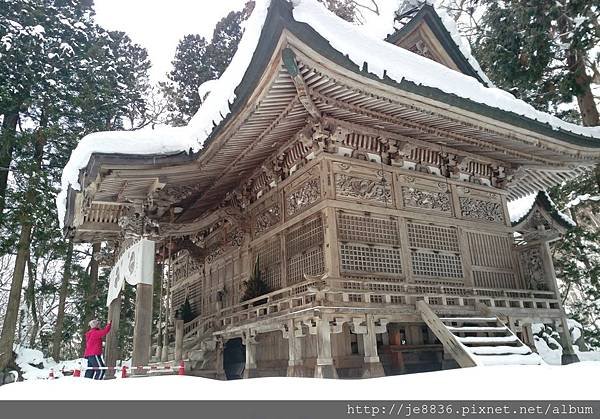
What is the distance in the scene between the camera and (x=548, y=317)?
436 inches

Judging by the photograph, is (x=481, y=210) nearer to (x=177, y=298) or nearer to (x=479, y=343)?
(x=479, y=343)

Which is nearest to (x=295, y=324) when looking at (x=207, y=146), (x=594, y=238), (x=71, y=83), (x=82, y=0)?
(x=207, y=146)

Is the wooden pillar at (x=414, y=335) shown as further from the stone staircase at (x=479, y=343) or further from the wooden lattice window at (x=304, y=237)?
the wooden lattice window at (x=304, y=237)

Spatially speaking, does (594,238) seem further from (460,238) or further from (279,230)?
(279,230)

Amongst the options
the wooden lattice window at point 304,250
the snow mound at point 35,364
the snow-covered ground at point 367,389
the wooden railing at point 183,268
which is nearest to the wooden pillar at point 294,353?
the wooden lattice window at point 304,250

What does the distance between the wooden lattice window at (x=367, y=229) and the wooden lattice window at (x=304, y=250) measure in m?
0.49

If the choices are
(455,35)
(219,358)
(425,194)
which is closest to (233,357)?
(219,358)

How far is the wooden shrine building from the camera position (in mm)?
8336

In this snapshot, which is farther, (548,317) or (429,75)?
(548,317)

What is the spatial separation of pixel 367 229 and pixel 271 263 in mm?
2889

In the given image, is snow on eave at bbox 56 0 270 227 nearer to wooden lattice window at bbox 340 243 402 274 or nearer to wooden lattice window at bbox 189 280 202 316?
wooden lattice window at bbox 340 243 402 274

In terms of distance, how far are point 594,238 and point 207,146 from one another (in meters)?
14.6

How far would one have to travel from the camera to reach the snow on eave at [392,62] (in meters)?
7.58

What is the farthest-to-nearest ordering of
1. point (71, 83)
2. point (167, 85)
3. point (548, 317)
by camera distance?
point (167, 85)
point (71, 83)
point (548, 317)
